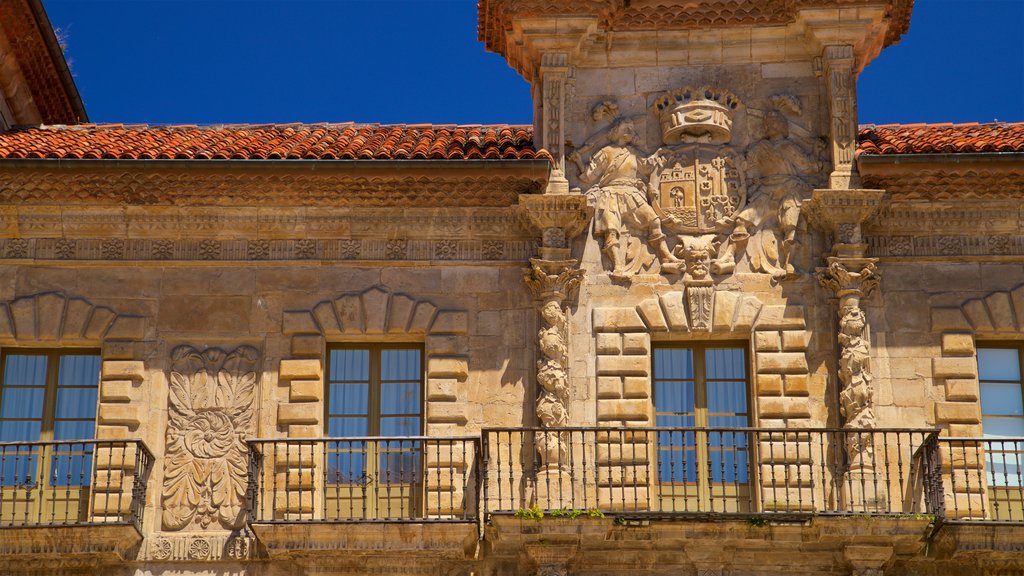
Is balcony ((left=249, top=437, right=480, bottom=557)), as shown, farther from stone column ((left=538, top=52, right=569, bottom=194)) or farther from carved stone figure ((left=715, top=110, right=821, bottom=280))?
carved stone figure ((left=715, top=110, right=821, bottom=280))

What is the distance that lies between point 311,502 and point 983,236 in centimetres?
751

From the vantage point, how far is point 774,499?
1811cm

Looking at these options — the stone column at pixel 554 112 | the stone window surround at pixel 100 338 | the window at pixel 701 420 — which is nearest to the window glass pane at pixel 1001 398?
the window at pixel 701 420

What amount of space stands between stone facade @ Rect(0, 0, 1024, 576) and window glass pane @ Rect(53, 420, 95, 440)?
0.33m

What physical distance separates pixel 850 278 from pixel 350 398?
531cm

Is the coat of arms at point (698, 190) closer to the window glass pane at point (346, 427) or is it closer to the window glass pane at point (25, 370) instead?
the window glass pane at point (346, 427)

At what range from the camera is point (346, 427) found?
62.4ft

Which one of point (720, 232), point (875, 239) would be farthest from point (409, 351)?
point (875, 239)

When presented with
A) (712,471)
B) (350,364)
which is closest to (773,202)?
(712,471)

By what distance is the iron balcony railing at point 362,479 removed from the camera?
18.3 m

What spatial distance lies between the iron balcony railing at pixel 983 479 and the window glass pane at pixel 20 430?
30.0 ft

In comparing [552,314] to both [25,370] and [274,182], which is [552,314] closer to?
[274,182]

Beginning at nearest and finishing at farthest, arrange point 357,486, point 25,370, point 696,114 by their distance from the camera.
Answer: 1. point 357,486
2. point 25,370
3. point 696,114

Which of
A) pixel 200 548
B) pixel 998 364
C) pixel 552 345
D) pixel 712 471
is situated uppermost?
pixel 552 345
